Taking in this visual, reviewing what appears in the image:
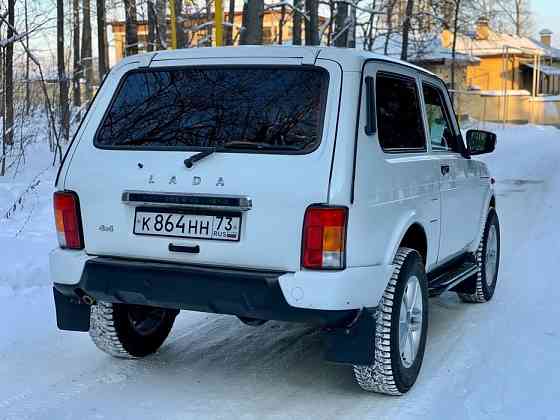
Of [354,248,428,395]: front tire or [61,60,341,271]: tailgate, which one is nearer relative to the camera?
[61,60,341,271]: tailgate

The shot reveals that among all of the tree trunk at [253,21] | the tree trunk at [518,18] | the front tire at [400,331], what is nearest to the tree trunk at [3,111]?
the tree trunk at [253,21]

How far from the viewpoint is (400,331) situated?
414 cm

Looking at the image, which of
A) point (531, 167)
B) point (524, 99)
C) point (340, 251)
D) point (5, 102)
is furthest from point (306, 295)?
point (524, 99)

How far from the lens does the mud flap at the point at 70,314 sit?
425cm

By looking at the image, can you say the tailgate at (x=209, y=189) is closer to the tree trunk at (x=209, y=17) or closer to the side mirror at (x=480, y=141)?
the side mirror at (x=480, y=141)

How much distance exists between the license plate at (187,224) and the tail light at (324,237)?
1.20 ft

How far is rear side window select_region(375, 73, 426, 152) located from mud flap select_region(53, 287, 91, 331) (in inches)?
77.7

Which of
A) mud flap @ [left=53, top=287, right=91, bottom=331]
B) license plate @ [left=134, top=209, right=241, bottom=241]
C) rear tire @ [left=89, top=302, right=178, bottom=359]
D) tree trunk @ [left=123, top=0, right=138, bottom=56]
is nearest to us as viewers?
license plate @ [left=134, top=209, right=241, bottom=241]

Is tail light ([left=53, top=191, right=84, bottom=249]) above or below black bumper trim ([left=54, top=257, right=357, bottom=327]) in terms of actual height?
above

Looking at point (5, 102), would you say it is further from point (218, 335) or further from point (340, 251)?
point (340, 251)

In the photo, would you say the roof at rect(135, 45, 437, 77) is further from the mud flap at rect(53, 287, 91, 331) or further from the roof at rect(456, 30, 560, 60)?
the roof at rect(456, 30, 560, 60)

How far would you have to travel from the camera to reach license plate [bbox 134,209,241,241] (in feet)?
12.1

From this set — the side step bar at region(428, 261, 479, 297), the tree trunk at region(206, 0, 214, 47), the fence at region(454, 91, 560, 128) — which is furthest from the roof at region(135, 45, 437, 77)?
the fence at region(454, 91, 560, 128)

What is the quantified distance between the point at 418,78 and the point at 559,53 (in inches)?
2572
